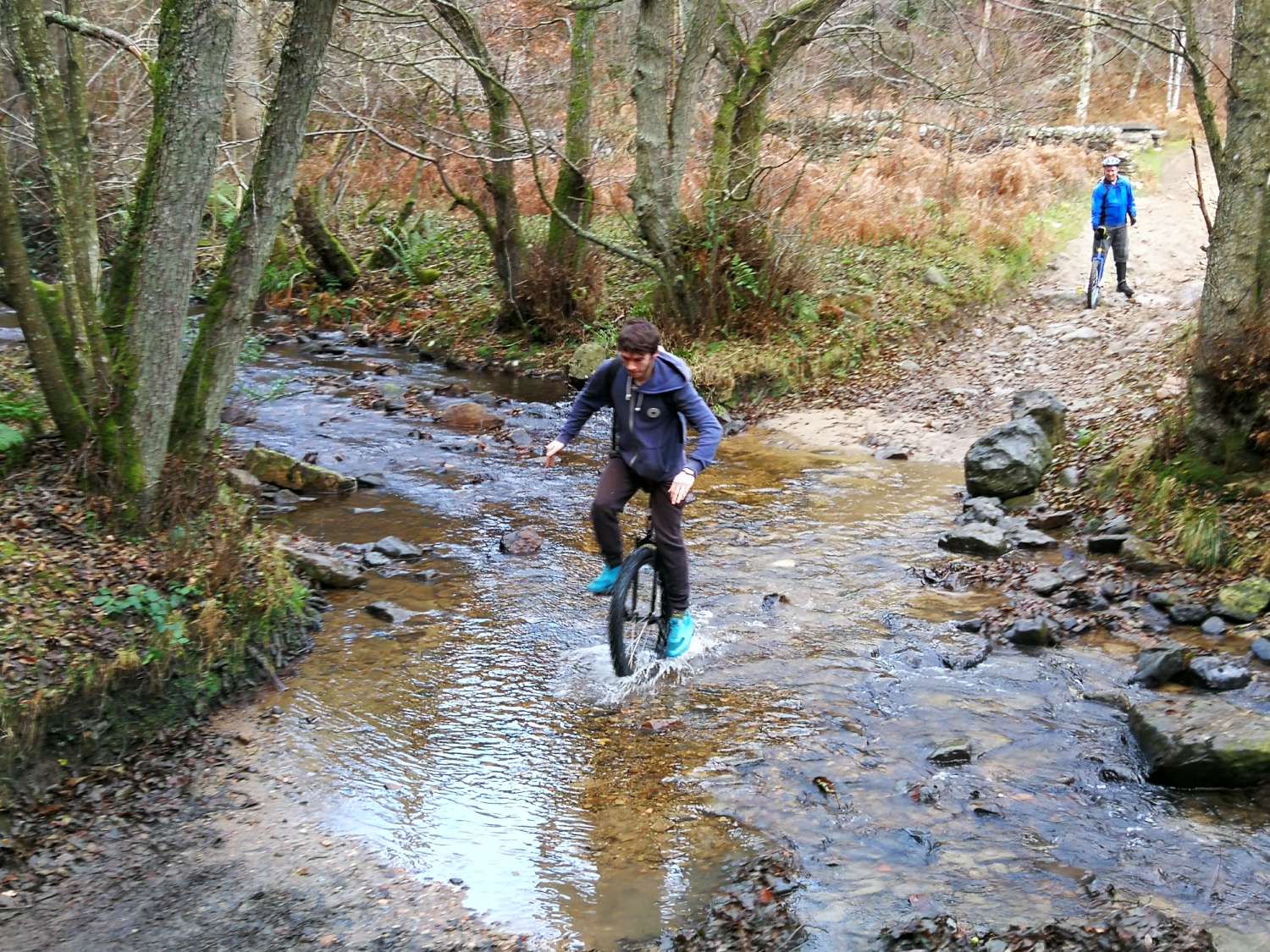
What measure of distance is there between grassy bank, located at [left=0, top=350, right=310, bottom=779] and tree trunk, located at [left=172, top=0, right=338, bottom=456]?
0.70 meters

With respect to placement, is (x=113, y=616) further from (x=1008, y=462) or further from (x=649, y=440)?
(x=1008, y=462)

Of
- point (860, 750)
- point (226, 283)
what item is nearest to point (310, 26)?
point (226, 283)

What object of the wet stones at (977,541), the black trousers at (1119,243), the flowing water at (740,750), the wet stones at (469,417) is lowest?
the flowing water at (740,750)

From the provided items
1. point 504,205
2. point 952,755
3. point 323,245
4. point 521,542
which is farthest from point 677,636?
point 323,245

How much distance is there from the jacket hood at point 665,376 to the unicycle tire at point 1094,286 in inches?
497

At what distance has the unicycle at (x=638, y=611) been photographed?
6547 mm

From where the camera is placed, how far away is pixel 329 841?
520 cm

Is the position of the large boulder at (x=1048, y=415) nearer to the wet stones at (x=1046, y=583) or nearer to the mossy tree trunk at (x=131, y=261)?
the wet stones at (x=1046, y=583)

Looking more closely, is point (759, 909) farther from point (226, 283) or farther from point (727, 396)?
point (727, 396)

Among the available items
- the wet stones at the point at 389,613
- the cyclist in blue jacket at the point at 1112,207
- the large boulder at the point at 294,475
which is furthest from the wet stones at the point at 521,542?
the cyclist in blue jacket at the point at 1112,207

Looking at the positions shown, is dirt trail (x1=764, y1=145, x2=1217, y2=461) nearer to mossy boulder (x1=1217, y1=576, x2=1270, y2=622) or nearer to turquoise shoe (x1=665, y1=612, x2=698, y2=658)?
mossy boulder (x1=1217, y1=576, x2=1270, y2=622)

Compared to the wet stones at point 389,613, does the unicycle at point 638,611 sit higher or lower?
higher

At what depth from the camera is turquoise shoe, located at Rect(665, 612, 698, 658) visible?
7113mm

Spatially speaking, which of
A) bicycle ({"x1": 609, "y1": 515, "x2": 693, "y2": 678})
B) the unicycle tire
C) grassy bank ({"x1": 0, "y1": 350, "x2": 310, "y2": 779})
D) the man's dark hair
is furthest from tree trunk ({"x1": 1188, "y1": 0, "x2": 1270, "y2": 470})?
the unicycle tire
